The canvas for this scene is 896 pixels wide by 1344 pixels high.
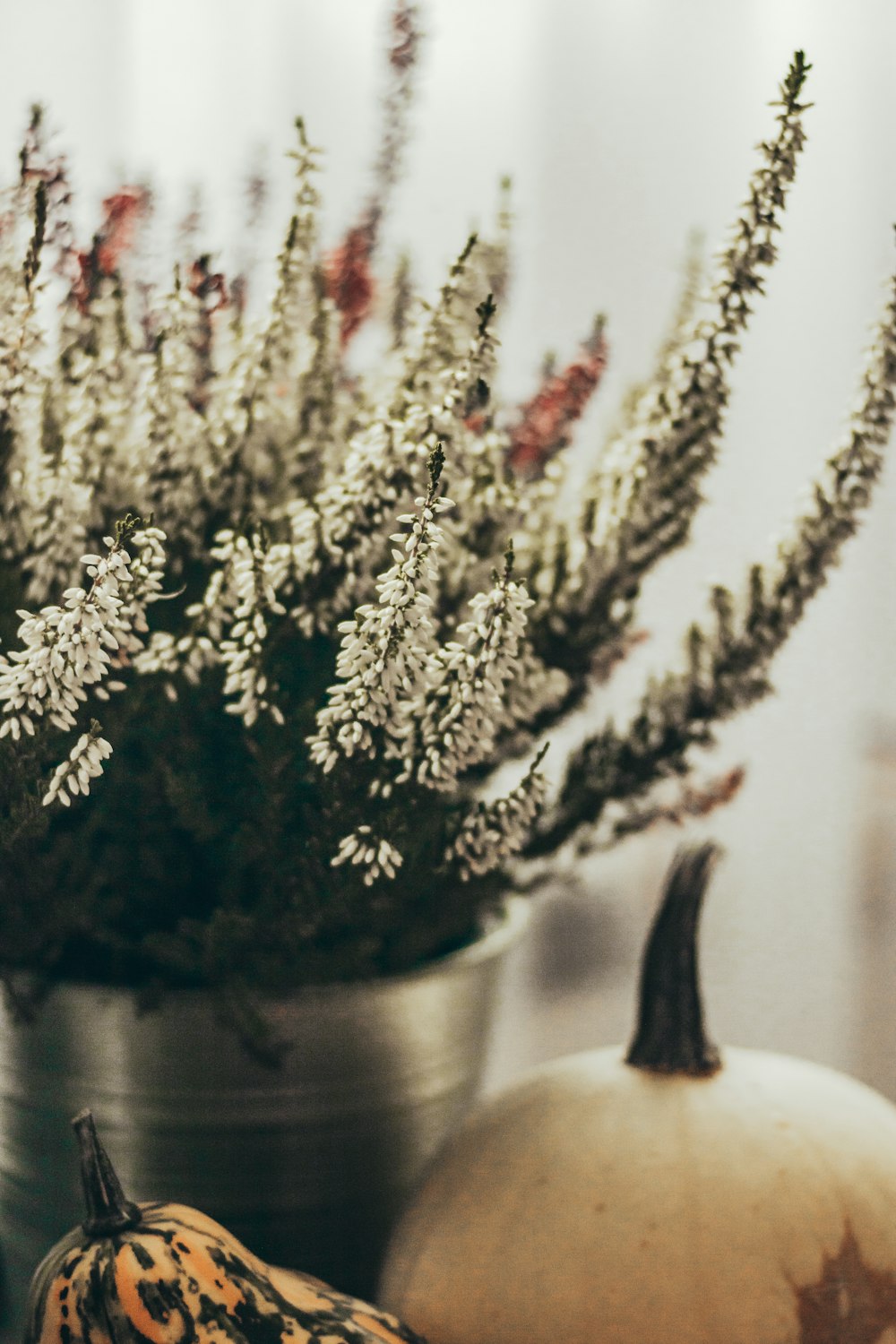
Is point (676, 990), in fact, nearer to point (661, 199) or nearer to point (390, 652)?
point (390, 652)

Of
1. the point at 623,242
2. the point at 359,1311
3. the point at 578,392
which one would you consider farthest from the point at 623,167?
the point at 359,1311

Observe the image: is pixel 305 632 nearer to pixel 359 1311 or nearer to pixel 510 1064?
pixel 359 1311

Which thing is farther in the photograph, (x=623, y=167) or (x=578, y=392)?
(x=623, y=167)

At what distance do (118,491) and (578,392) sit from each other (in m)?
0.16

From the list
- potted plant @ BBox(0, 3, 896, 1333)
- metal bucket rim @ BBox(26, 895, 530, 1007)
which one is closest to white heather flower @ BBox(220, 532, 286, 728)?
potted plant @ BBox(0, 3, 896, 1333)

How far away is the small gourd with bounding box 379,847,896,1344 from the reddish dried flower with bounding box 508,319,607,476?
6.7 inches

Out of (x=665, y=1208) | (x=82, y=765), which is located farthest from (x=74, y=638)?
(x=665, y=1208)

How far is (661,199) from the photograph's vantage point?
921 mm

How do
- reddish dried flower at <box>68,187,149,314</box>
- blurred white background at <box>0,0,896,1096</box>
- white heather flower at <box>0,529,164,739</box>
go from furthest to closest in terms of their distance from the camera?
blurred white background at <box>0,0,896,1096</box>
reddish dried flower at <box>68,187,149,314</box>
white heather flower at <box>0,529,164,739</box>

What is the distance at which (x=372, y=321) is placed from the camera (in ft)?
1.69

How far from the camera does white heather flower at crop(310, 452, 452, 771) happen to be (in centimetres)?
28

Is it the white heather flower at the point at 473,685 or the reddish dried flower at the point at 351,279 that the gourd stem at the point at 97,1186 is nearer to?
the white heather flower at the point at 473,685

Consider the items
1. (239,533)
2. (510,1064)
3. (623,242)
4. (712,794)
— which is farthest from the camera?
(623,242)

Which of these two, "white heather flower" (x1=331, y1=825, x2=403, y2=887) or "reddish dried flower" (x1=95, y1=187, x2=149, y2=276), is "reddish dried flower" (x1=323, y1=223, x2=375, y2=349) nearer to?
"reddish dried flower" (x1=95, y1=187, x2=149, y2=276)
